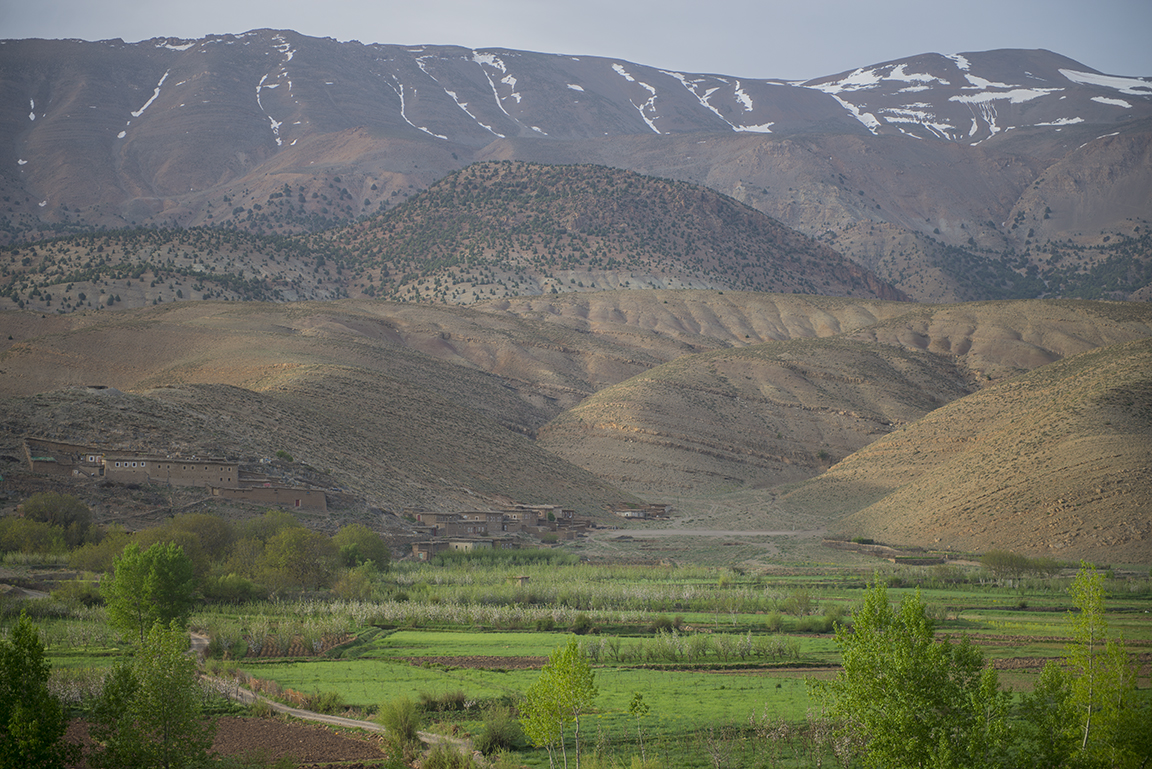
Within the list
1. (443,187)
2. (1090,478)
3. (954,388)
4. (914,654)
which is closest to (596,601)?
(914,654)

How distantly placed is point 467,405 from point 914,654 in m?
68.1

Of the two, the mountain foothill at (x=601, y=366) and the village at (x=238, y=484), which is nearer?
the village at (x=238, y=484)

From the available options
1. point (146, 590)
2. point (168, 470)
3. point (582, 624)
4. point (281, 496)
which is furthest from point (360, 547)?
point (146, 590)

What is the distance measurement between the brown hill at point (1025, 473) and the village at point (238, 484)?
19.7 m

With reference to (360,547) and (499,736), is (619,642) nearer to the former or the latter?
(499,736)

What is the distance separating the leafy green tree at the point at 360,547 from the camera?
42500 mm

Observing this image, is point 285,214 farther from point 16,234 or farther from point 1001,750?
point 1001,750

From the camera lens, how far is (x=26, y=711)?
1411cm

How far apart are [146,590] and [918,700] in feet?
67.0

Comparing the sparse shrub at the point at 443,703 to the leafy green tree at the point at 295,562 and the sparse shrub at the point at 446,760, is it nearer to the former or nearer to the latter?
the sparse shrub at the point at 446,760

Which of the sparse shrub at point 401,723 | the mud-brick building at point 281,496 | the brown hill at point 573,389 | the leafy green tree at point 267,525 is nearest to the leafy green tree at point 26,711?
the sparse shrub at point 401,723

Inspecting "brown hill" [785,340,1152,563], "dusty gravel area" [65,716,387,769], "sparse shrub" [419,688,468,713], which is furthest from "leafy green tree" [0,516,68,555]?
"brown hill" [785,340,1152,563]

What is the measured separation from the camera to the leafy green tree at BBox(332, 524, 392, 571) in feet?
139

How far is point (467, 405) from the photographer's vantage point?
81188mm
